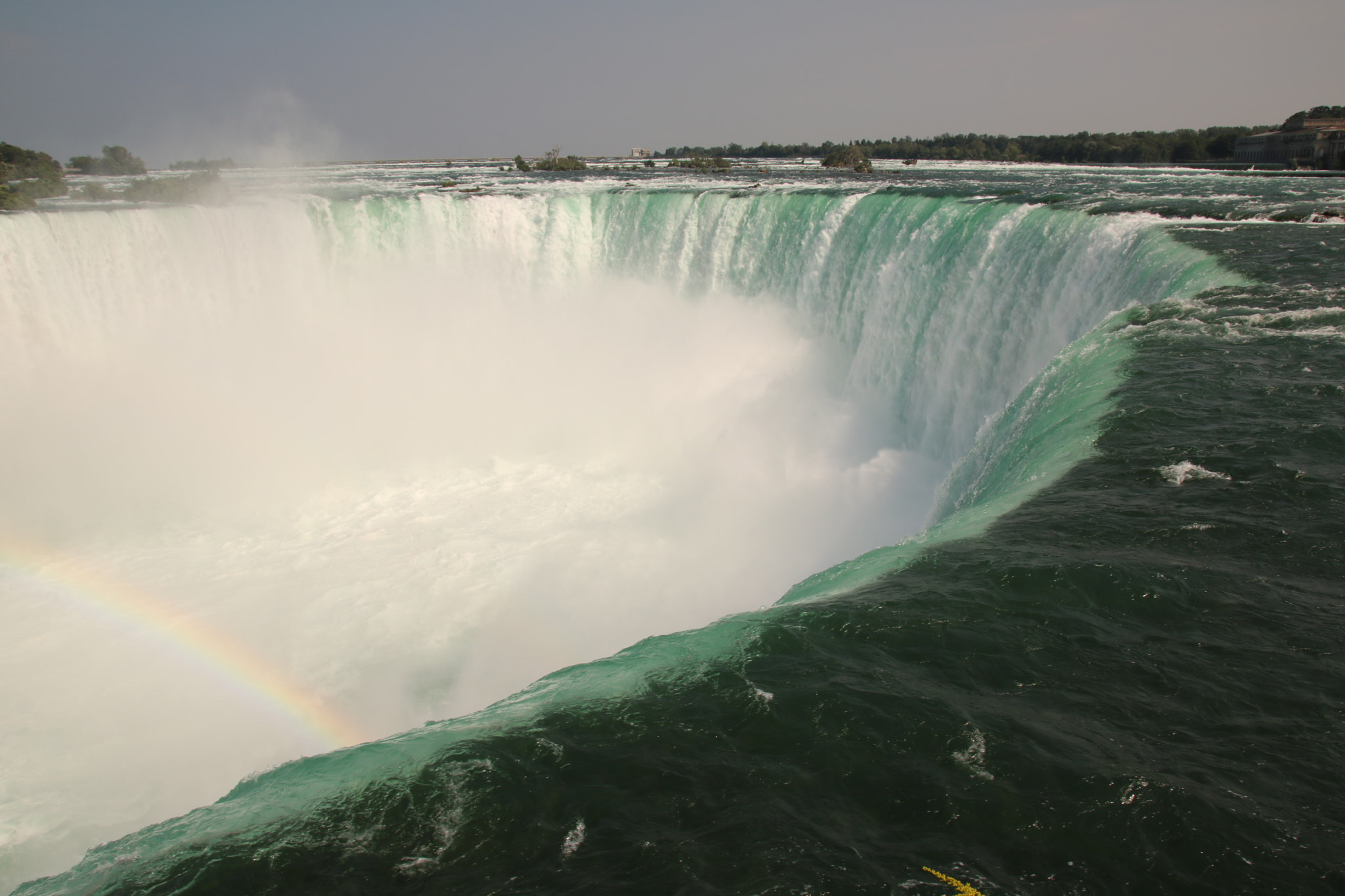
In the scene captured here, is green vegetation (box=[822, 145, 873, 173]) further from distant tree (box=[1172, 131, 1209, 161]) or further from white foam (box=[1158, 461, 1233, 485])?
white foam (box=[1158, 461, 1233, 485])

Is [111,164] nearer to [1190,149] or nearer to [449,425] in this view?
[449,425]

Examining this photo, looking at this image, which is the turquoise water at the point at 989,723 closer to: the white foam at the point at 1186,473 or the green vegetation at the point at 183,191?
the white foam at the point at 1186,473

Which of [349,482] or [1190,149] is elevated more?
[1190,149]

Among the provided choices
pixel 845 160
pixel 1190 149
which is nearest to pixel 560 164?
pixel 845 160

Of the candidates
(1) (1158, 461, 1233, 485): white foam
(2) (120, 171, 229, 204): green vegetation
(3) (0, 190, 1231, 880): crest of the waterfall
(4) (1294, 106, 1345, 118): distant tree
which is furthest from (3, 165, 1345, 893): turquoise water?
(4) (1294, 106, 1345, 118): distant tree

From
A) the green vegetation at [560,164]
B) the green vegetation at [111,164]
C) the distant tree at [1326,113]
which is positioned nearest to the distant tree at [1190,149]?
the distant tree at [1326,113]

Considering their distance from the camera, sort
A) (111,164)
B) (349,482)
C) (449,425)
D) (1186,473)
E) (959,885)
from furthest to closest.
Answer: (111,164) < (449,425) < (349,482) < (1186,473) < (959,885)

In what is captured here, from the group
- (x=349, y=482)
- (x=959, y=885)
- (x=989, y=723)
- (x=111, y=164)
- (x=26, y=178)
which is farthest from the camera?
(x=111, y=164)

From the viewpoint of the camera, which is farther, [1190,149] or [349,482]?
[1190,149]

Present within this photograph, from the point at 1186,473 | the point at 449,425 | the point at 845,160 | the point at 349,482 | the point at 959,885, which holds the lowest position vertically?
the point at 349,482
